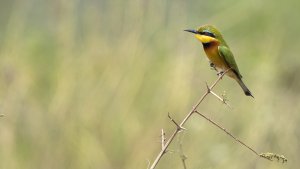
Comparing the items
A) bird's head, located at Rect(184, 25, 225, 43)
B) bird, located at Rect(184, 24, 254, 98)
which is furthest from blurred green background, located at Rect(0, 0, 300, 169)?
bird's head, located at Rect(184, 25, 225, 43)

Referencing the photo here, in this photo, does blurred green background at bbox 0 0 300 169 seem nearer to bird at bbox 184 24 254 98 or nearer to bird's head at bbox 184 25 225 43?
bird at bbox 184 24 254 98

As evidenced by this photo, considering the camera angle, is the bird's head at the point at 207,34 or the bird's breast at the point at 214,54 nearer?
the bird's head at the point at 207,34

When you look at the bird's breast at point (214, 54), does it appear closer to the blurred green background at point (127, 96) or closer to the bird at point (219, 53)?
the bird at point (219, 53)

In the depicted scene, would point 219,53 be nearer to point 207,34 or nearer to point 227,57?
point 227,57

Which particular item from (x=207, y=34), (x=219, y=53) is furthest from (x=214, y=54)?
(x=207, y=34)

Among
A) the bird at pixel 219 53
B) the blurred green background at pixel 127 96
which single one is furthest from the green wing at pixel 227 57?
the blurred green background at pixel 127 96

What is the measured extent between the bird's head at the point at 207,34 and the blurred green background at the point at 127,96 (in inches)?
34.5

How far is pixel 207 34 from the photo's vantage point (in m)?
3.18

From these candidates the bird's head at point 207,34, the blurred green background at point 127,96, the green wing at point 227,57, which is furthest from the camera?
the blurred green background at point 127,96

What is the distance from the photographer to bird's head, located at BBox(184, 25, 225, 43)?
3135 millimetres

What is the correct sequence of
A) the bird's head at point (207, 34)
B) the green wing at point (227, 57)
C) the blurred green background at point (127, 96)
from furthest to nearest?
1. the blurred green background at point (127, 96)
2. the green wing at point (227, 57)
3. the bird's head at point (207, 34)

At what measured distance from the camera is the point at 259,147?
168 inches

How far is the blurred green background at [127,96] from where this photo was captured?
4293mm

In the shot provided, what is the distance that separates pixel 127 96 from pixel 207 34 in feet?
4.85
